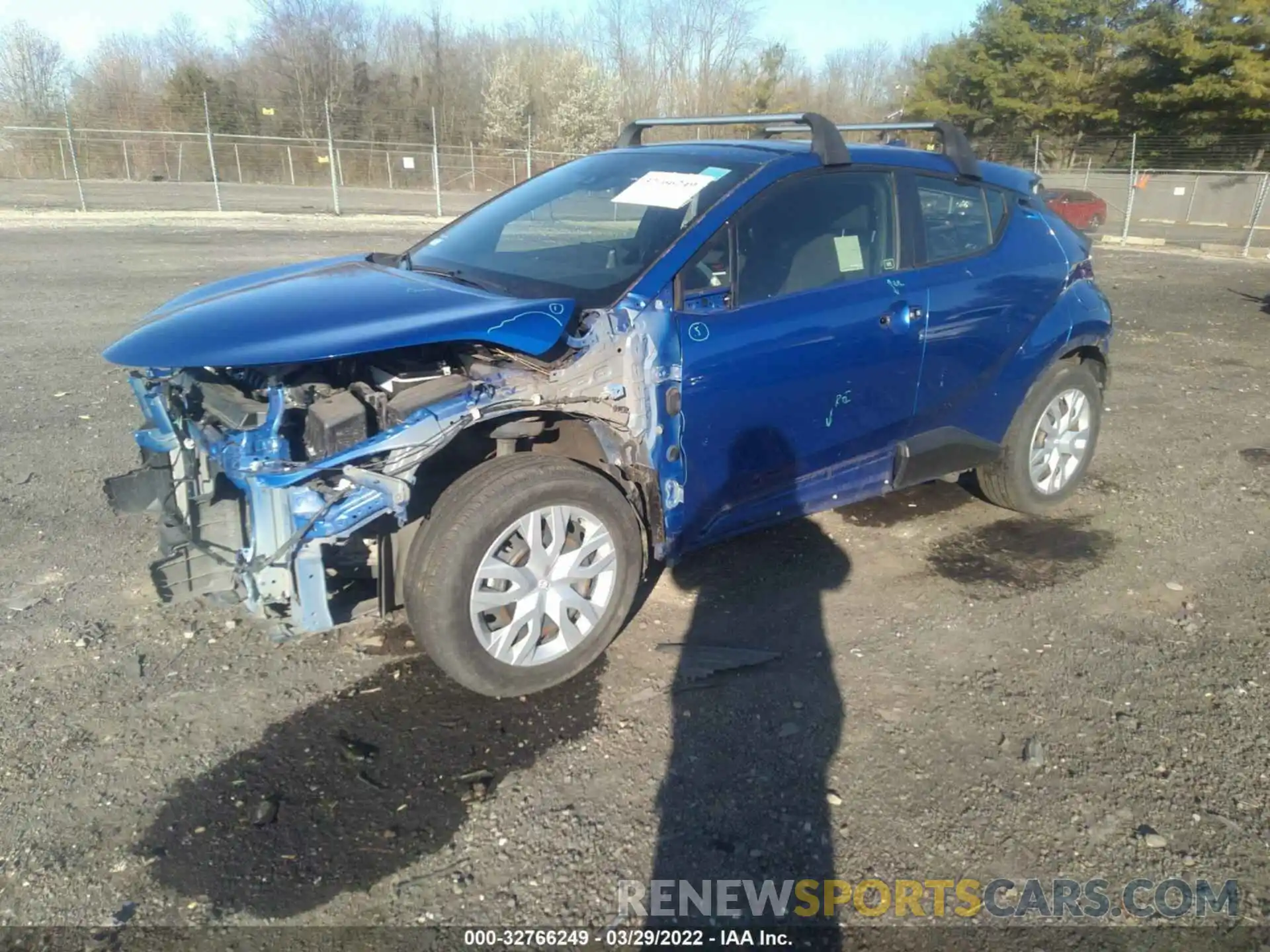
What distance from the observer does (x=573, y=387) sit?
10.3 feet

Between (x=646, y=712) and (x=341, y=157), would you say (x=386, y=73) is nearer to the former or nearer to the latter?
(x=341, y=157)

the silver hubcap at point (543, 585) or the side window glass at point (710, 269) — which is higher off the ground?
the side window glass at point (710, 269)

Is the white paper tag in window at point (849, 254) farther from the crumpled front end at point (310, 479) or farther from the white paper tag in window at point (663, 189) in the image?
the crumpled front end at point (310, 479)

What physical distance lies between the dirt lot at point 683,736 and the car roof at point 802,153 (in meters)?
1.79

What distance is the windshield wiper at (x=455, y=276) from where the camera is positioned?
3590 mm

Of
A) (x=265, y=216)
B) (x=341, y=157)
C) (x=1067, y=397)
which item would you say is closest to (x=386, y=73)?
(x=341, y=157)

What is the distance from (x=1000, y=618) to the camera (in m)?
3.90

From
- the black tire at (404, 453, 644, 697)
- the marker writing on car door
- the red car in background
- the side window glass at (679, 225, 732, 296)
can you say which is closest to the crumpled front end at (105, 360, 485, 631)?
the black tire at (404, 453, 644, 697)

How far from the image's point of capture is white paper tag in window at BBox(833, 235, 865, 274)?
3834mm

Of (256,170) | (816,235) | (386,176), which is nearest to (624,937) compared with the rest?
(816,235)

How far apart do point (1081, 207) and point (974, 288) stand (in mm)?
24319

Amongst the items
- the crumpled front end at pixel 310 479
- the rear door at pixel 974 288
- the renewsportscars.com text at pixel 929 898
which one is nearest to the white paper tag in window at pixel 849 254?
the rear door at pixel 974 288

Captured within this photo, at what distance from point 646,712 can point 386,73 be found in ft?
186

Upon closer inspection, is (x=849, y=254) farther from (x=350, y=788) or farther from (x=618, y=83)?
(x=618, y=83)
